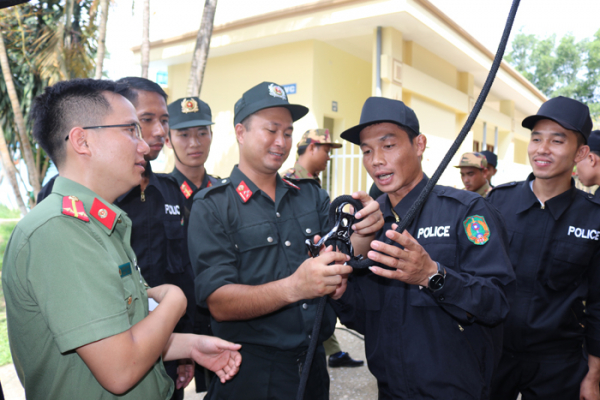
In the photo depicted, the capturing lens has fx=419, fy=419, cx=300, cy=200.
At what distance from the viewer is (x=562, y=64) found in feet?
117

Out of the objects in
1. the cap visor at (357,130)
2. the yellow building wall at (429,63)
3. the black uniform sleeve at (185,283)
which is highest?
the yellow building wall at (429,63)

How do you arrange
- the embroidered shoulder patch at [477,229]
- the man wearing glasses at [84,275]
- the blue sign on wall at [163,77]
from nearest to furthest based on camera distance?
the man wearing glasses at [84,275] < the embroidered shoulder patch at [477,229] < the blue sign on wall at [163,77]

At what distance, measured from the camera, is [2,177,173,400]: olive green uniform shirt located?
48.6 inches

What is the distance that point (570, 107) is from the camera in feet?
8.33

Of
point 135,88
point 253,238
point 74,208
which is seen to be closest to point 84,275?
point 74,208

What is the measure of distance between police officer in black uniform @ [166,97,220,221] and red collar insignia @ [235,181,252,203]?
119cm

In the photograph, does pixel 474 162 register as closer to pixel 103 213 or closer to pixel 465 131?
pixel 465 131

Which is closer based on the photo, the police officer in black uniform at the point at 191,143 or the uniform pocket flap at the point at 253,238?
the uniform pocket flap at the point at 253,238

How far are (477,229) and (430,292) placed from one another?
41 centimetres

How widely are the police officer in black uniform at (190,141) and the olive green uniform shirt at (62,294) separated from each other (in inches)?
77.3

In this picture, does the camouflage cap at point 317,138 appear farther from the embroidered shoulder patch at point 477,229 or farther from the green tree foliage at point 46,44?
the green tree foliage at point 46,44

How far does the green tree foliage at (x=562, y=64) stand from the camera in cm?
3180

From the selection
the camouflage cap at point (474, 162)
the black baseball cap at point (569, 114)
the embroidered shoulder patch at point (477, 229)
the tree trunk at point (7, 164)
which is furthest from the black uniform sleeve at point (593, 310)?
the tree trunk at point (7, 164)

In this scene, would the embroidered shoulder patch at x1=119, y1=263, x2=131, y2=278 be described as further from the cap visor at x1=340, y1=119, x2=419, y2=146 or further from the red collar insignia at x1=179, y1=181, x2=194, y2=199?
the red collar insignia at x1=179, y1=181, x2=194, y2=199
